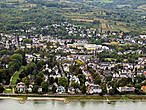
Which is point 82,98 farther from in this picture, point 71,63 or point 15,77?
point 71,63

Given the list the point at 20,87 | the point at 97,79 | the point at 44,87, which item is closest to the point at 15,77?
the point at 20,87

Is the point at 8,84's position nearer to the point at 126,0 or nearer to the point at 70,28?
the point at 70,28

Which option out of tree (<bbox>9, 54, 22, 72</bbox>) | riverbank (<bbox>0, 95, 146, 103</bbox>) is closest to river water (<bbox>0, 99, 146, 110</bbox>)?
riverbank (<bbox>0, 95, 146, 103</bbox>)

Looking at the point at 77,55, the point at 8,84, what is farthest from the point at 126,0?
the point at 8,84

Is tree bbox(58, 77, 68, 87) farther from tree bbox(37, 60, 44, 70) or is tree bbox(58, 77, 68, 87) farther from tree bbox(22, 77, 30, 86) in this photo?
tree bbox(37, 60, 44, 70)

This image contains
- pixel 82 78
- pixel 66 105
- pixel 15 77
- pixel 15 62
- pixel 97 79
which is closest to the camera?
pixel 66 105

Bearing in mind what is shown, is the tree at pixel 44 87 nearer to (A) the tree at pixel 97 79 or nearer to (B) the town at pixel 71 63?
(B) the town at pixel 71 63

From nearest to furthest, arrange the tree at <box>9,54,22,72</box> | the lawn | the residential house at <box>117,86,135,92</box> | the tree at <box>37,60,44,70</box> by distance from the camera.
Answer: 1. the residential house at <box>117,86,135,92</box>
2. the lawn
3. the tree at <box>9,54,22,72</box>
4. the tree at <box>37,60,44,70</box>
